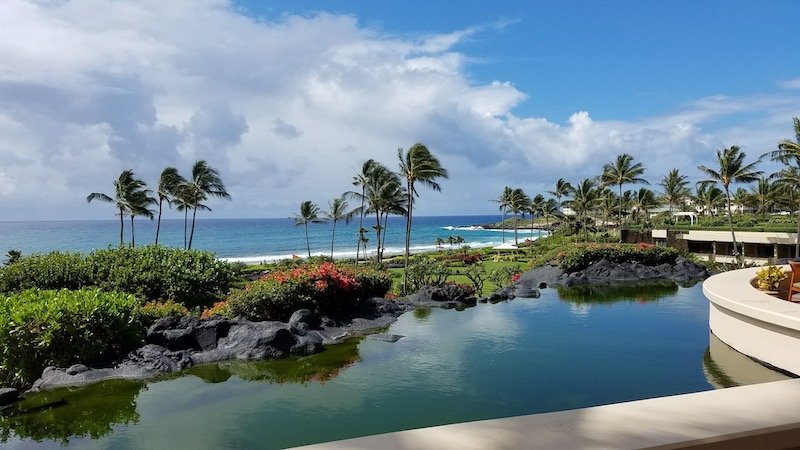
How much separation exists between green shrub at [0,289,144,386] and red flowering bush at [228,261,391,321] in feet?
11.2

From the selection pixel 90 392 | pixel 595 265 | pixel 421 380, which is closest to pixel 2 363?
pixel 90 392

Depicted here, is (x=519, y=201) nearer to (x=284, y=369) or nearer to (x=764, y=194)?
(x=764, y=194)

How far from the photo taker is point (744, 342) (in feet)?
33.7

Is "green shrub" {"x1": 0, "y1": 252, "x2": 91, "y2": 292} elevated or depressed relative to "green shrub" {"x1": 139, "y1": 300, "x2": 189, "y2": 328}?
elevated

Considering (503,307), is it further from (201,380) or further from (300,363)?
(201,380)

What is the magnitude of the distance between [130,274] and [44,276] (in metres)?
2.44

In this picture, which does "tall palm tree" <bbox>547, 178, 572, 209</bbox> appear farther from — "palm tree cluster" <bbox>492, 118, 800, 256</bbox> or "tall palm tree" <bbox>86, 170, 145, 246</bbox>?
"tall palm tree" <bbox>86, 170, 145, 246</bbox>

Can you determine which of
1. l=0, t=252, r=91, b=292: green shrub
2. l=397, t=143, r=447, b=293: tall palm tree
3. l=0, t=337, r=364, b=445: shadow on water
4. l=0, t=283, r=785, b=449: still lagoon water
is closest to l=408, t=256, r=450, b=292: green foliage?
l=397, t=143, r=447, b=293: tall palm tree

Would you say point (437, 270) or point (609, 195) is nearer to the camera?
point (437, 270)

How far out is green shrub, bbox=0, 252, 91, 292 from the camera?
1595 cm

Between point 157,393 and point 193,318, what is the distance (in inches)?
132

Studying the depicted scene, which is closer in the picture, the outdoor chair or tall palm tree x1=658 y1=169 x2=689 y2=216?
the outdoor chair

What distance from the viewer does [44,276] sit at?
1598 centimetres

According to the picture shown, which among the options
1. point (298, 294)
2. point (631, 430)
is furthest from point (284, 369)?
point (631, 430)
